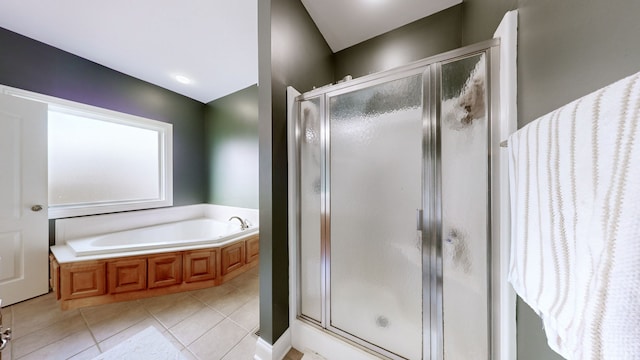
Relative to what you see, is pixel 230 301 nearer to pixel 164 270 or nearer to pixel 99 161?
pixel 164 270

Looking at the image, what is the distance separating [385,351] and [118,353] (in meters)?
1.79

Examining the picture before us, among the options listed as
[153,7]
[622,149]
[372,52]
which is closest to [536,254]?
[622,149]

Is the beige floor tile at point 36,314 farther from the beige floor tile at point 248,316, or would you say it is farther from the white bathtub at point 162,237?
the beige floor tile at point 248,316

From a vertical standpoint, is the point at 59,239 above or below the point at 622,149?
below

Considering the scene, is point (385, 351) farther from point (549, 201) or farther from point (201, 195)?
point (201, 195)

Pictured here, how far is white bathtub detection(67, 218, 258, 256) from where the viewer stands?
6.27 feet

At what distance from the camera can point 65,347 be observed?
1.33 meters

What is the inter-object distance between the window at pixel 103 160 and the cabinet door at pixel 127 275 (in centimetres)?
106

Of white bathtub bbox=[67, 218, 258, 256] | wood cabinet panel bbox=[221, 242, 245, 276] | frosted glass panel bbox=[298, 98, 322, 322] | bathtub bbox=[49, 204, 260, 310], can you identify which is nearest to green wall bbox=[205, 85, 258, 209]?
white bathtub bbox=[67, 218, 258, 256]

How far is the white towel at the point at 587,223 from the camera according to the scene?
305 mm

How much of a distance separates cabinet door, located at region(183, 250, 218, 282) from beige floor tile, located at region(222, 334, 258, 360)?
0.93 m

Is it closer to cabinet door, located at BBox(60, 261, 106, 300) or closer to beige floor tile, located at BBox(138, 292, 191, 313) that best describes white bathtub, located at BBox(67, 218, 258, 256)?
cabinet door, located at BBox(60, 261, 106, 300)

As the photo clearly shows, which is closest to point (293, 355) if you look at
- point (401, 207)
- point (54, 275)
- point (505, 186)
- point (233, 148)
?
point (401, 207)

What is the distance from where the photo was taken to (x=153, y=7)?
62.3 inches
